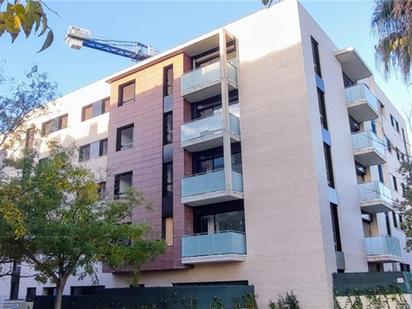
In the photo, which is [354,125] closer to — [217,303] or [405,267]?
[405,267]

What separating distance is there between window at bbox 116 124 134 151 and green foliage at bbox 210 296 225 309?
12.7m

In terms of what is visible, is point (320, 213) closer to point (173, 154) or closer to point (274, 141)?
point (274, 141)

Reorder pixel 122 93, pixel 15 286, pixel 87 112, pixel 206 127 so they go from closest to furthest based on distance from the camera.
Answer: pixel 206 127
pixel 122 93
pixel 87 112
pixel 15 286

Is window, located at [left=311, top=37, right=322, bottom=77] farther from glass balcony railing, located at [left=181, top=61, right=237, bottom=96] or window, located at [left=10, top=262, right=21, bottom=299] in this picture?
window, located at [left=10, top=262, right=21, bottom=299]

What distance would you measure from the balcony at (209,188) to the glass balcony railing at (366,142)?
7993mm

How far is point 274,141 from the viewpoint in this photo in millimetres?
20625

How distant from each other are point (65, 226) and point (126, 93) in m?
14.1

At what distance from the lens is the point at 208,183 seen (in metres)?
20.9

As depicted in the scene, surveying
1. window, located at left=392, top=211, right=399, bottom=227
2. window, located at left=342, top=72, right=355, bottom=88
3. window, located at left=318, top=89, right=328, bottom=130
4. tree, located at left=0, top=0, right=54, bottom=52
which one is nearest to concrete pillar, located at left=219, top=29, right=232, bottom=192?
window, located at left=318, top=89, right=328, bottom=130

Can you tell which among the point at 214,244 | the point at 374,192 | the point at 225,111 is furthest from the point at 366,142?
the point at 214,244

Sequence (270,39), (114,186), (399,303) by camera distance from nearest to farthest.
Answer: (399,303), (270,39), (114,186)

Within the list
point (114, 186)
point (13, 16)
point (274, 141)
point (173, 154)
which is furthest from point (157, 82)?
point (13, 16)

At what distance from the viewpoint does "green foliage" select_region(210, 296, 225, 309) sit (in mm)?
16109

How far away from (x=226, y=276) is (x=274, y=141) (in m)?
6.72
